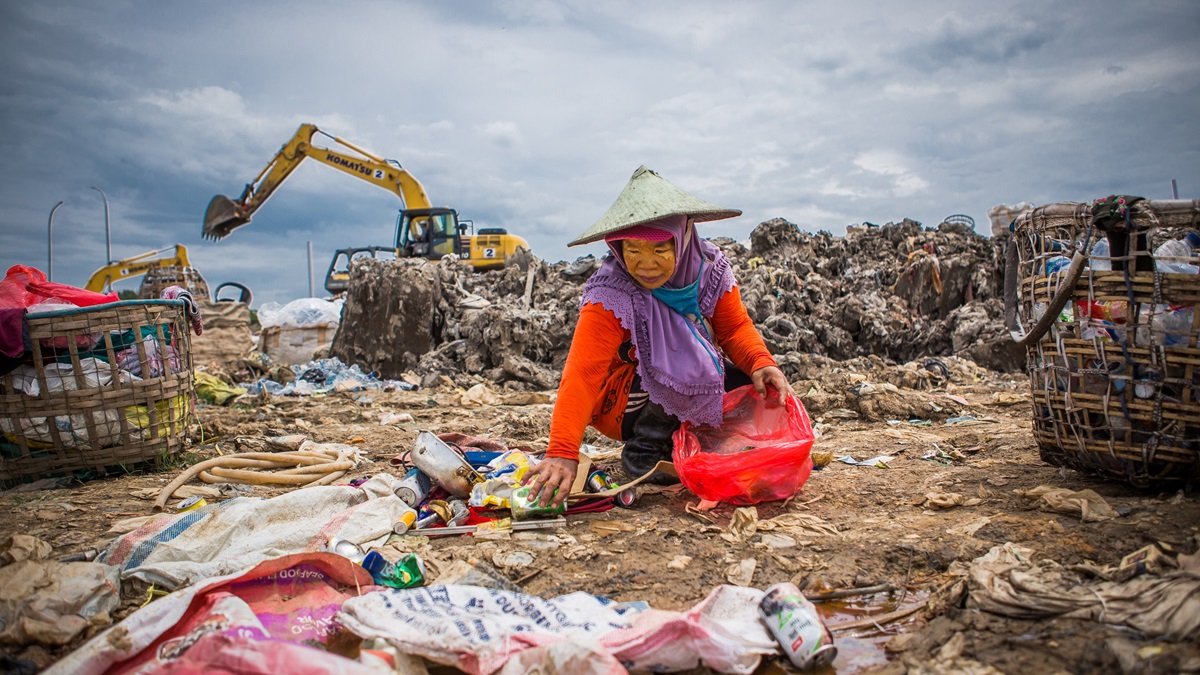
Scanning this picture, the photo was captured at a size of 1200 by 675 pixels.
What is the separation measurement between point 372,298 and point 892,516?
25.4 feet

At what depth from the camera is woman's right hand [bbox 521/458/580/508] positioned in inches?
97.0

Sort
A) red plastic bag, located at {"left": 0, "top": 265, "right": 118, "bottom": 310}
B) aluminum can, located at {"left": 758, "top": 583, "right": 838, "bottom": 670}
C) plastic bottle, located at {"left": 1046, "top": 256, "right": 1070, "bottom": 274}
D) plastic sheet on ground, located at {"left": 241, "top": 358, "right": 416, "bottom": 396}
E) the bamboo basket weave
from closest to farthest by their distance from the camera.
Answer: aluminum can, located at {"left": 758, "top": 583, "right": 838, "bottom": 670} → plastic bottle, located at {"left": 1046, "top": 256, "right": 1070, "bottom": 274} → the bamboo basket weave → red plastic bag, located at {"left": 0, "top": 265, "right": 118, "bottom": 310} → plastic sheet on ground, located at {"left": 241, "top": 358, "right": 416, "bottom": 396}

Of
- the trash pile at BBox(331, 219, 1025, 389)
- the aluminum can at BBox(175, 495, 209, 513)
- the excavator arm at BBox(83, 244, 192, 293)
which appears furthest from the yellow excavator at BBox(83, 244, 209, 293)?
the aluminum can at BBox(175, 495, 209, 513)

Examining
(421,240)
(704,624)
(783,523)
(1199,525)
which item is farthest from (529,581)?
(421,240)

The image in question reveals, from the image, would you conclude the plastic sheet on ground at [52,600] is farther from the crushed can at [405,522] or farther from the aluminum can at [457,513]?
the aluminum can at [457,513]

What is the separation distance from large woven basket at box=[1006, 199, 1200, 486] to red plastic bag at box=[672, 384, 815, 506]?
0.87 meters

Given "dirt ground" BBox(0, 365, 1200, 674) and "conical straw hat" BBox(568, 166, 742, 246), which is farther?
"conical straw hat" BBox(568, 166, 742, 246)

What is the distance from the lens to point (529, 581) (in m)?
2.06

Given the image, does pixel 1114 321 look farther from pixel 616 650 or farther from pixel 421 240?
pixel 421 240

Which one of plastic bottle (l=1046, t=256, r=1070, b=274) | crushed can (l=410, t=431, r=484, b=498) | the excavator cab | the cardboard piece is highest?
the excavator cab

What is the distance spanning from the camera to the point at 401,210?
14.0 meters

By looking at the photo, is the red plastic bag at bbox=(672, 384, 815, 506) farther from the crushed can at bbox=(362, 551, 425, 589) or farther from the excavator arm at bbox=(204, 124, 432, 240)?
the excavator arm at bbox=(204, 124, 432, 240)

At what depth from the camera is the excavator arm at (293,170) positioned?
1452cm

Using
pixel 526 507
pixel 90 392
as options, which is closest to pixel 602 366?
pixel 526 507
